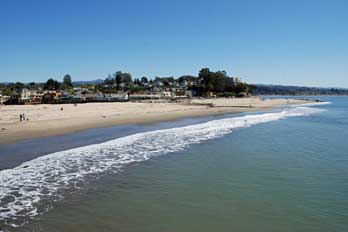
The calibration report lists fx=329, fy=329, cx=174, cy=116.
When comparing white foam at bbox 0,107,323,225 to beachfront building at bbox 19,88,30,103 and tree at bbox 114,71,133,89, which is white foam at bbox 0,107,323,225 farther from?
tree at bbox 114,71,133,89

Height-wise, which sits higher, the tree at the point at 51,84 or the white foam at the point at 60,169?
the tree at the point at 51,84

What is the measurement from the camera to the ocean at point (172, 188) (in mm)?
7766

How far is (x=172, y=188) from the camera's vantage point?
10359 millimetres

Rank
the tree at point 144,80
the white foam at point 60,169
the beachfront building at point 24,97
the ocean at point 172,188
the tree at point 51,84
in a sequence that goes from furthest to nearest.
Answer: the tree at point 144,80, the tree at point 51,84, the beachfront building at point 24,97, the white foam at point 60,169, the ocean at point 172,188

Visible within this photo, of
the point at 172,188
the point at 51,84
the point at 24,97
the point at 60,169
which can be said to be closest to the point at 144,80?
the point at 51,84

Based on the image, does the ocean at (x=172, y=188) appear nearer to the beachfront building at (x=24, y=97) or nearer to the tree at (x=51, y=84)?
the beachfront building at (x=24, y=97)

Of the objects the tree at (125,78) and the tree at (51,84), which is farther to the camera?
the tree at (125,78)

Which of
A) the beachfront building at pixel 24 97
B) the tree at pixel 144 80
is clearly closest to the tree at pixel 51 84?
the beachfront building at pixel 24 97

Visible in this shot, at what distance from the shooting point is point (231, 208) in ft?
28.4

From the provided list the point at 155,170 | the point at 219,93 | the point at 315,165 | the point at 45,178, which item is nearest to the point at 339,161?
the point at 315,165

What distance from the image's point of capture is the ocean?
306 inches

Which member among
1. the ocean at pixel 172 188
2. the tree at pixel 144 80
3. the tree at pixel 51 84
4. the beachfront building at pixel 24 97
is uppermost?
the tree at pixel 144 80

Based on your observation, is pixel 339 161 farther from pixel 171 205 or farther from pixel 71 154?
pixel 71 154

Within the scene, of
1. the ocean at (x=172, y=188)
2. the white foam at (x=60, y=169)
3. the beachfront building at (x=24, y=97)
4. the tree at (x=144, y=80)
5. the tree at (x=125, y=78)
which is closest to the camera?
the ocean at (x=172, y=188)
